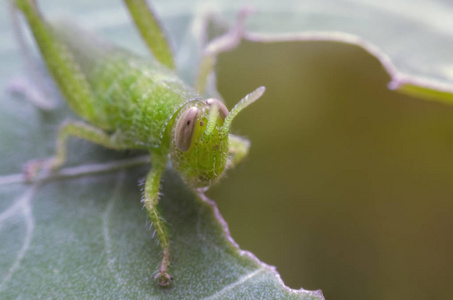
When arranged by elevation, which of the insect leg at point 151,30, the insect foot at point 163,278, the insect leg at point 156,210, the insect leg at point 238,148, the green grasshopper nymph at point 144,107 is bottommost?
the insect foot at point 163,278

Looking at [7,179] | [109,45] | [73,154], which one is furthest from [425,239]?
[109,45]

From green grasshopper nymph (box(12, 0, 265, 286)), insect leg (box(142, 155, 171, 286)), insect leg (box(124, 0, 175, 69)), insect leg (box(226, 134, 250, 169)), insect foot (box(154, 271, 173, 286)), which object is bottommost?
insect foot (box(154, 271, 173, 286))

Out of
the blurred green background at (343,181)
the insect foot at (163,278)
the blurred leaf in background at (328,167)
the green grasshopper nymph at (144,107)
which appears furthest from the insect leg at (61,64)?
the insect foot at (163,278)

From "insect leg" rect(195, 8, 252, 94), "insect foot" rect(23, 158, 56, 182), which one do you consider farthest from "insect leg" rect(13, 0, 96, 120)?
"insect leg" rect(195, 8, 252, 94)

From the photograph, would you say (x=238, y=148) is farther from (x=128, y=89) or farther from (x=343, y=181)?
(x=128, y=89)

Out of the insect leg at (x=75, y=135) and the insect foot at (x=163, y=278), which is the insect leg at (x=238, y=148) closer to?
the insect leg at (x=75, y=135)

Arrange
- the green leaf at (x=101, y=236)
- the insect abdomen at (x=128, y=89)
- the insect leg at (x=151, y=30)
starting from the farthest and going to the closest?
the insect leg at (x=151, y=30) < the insect abdomen at (x=128, y=89) < the green leaf at (x=101, y=236)

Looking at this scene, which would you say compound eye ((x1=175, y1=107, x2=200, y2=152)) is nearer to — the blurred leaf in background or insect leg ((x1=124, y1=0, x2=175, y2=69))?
the blurred leaf in background
